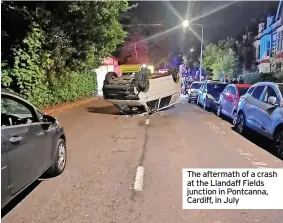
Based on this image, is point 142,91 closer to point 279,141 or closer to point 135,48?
point 279,141

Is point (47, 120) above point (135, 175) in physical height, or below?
above

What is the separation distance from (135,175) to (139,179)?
242 millimetres

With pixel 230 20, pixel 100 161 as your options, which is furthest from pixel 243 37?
pixel 100 161

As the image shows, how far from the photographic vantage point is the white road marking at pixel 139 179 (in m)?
5.20

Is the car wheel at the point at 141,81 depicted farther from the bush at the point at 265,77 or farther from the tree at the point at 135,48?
the tree at the point at 135,48

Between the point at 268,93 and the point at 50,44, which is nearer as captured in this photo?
the point at 268,93

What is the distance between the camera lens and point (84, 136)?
31.9 ft

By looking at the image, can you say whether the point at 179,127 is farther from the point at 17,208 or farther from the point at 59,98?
the point at 59,98

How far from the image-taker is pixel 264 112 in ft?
27.7

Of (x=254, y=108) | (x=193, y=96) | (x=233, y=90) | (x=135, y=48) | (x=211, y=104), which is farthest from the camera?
(x=135, y=48)

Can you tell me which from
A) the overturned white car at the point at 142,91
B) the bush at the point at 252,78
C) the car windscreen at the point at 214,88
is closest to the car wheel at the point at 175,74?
the overturned white car at the point at 142,91

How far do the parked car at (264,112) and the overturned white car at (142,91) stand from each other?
174 inches

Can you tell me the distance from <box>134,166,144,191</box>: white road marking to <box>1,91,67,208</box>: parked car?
53.7 inches

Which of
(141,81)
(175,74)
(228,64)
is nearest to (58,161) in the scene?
(141,81)
